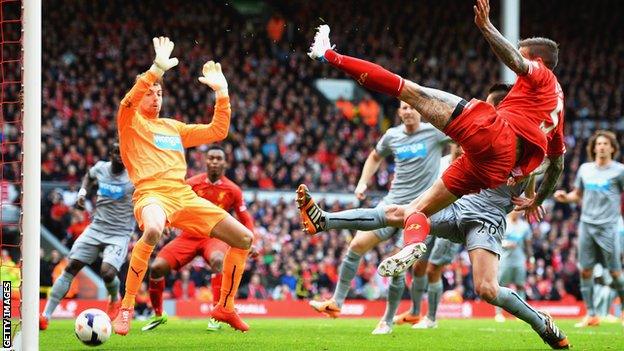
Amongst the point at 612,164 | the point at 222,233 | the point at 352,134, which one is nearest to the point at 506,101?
the point at 222,233

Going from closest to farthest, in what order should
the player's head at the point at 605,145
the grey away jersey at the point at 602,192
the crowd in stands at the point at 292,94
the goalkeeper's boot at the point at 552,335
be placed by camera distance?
the goalkeeper's boot at the point at 552,335 < the player's head at the point at 605,145 < the grey away jersey at the point at 602,192 < the crowd in stands at the point at 292,94

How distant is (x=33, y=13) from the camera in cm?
681

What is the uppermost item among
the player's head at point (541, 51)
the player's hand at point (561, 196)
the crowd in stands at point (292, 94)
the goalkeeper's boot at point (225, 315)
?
the crowd in stands at point (292, 94)

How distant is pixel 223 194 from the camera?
11.5m

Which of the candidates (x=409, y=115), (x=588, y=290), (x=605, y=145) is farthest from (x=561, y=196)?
(x=409, y=115)

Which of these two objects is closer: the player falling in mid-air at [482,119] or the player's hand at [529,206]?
the player falling in mid-air at [482,119]

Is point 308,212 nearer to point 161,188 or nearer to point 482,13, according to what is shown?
point 161,188

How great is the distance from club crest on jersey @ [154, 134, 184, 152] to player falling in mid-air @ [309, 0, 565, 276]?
7.96 ft

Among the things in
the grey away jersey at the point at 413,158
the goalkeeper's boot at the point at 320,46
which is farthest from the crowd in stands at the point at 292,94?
the goalkeeper's boot at the point at 320,46

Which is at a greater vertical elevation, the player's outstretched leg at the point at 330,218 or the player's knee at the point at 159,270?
the player's outstretched leg at the point at 330,218

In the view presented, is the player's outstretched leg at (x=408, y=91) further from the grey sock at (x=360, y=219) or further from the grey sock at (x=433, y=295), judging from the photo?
the grey sock at (x=433, y=295)

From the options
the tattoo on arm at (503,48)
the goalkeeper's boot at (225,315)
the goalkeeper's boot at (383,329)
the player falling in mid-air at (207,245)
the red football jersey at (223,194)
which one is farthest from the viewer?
the red football jersey at (223,194)

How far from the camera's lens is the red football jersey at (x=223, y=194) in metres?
11.4

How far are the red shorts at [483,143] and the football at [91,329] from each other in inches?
121
